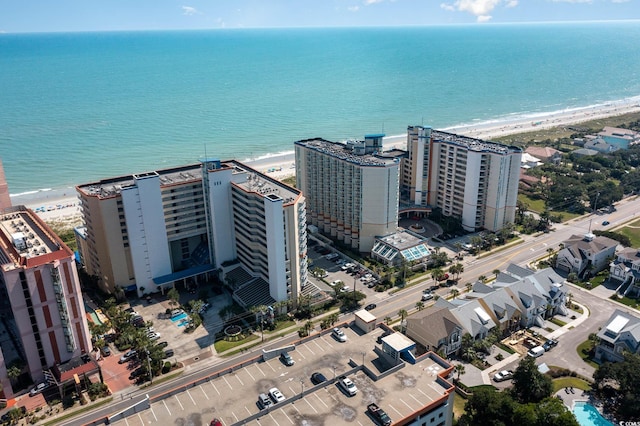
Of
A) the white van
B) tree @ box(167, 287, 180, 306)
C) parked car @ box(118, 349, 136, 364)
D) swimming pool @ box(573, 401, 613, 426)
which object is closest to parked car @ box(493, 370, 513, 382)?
the white van

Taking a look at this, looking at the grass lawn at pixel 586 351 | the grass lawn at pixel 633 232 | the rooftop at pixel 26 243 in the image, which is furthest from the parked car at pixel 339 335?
the grass lawn at pixel 633 232

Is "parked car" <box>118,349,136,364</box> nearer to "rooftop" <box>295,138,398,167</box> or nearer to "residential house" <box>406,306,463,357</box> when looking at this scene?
"residential house" <box>406,306,463,357</box>

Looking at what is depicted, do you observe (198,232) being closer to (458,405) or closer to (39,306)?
(39,306)

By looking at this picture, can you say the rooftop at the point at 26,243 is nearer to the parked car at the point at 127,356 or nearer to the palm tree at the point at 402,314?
the parked car at the point at 127,356

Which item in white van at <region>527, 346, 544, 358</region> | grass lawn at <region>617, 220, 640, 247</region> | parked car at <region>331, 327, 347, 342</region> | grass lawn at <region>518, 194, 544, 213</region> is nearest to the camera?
parked car at <region>331, 327, 347, 342</region>

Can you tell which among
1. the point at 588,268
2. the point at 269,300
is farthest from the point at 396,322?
the point at 588,268

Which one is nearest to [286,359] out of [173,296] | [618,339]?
[173,296]

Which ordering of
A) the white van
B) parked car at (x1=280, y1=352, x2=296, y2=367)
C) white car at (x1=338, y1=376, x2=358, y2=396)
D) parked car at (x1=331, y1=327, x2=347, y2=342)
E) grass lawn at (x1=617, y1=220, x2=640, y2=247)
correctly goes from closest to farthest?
white car at (x1=338, y1=376, x2=358, y2=396), parked car at (x1=280, y1=352, x2=296, y2=367), parked car at (x1=331, y1=327, x2=347, y2=342), the white van, grass lawn at (x1=617, y1=220, x2=640, y2=247)
